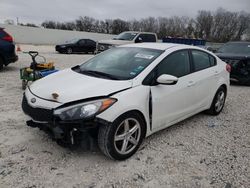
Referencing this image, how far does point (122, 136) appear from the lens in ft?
10.2

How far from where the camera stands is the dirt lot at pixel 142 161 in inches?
110

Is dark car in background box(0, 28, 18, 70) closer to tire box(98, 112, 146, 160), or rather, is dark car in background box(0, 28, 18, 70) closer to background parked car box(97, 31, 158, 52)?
background parked car box(97, 31, 158, 52)

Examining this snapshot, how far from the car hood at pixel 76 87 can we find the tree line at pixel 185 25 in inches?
2028

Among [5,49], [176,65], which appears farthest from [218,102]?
[5,49]

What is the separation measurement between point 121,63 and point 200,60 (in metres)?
1.63

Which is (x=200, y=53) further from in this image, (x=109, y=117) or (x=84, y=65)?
(x=109, y=117)

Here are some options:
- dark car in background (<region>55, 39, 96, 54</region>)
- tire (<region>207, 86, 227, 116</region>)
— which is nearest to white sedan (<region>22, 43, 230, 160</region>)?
tire (<region>207, 86, 227, 116</region>)

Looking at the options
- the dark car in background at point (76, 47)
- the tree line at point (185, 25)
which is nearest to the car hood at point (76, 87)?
the dark car in background at point (76, 47)

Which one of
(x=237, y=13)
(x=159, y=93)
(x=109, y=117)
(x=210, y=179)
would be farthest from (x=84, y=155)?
(x=237, y=13)

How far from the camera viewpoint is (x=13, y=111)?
4754mm

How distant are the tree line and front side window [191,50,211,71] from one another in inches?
1976

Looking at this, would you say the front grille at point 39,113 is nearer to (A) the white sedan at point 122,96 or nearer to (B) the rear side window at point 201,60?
(A) the white sedan at point 122,96

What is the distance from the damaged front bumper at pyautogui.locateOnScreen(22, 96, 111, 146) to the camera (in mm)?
2814

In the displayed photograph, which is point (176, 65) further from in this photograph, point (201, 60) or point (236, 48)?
point (236, 48)
